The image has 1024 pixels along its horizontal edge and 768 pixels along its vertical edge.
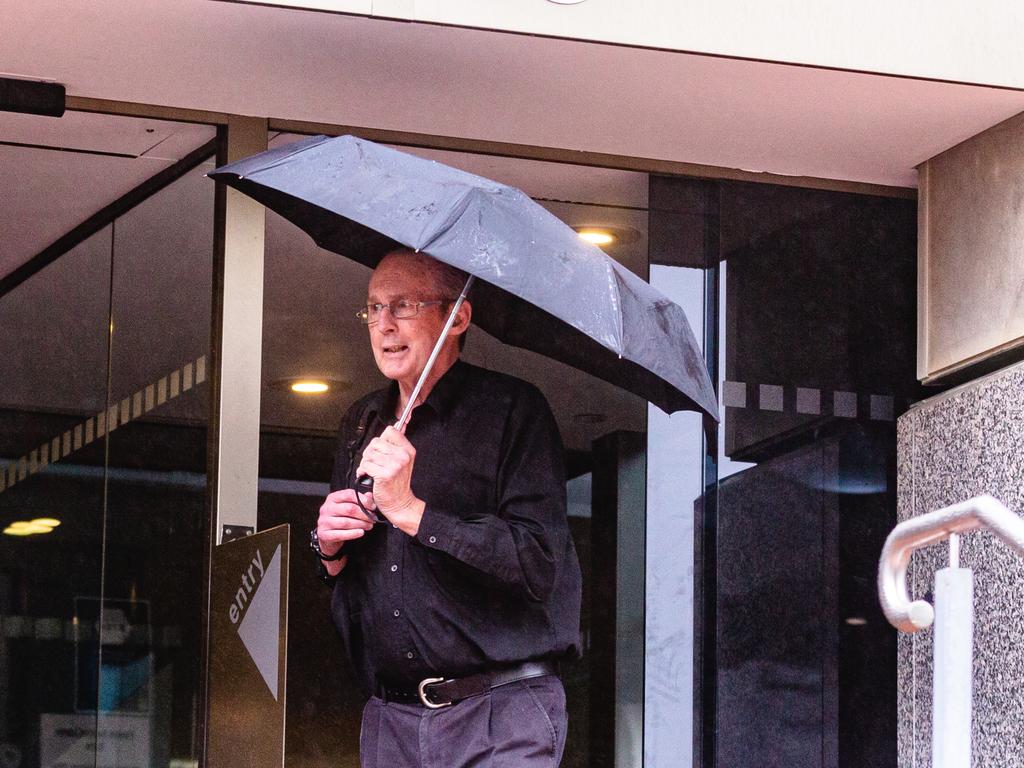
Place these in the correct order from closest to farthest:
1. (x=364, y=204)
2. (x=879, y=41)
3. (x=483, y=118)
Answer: (x=364, y=204) → (x=879, y=41) → (x=483, y=118)

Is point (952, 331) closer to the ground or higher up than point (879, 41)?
closer to the ground

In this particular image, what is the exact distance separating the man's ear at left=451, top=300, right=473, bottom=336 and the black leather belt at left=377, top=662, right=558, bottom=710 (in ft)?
2.48

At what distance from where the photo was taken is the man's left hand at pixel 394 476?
3215 millimetres

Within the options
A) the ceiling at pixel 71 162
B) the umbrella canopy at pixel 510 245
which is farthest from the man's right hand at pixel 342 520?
the ceiling at pixel 71 162

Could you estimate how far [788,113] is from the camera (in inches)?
183

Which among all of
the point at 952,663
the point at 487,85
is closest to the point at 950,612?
the point at 952,663

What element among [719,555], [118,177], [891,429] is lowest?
[719,555]

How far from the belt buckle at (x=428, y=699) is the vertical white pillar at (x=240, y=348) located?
1325 mm

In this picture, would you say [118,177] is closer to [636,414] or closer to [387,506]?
[636,414]

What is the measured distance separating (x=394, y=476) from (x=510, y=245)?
1.71 ft

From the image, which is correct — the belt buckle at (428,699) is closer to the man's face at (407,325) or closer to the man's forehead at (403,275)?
the man's face at (407,325)

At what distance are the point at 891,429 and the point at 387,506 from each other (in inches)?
95.9

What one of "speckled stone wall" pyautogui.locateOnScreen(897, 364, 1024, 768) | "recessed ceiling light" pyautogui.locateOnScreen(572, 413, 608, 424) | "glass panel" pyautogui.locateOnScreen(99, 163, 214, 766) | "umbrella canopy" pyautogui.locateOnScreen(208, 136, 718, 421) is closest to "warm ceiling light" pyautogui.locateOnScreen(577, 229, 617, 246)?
"recessed ceiling light" pyautogui.locateOnScreen(572, 413, 608, 424)

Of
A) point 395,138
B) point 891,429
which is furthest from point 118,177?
point 891,429
